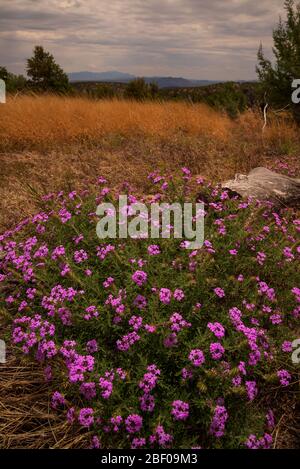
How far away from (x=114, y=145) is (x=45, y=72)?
12.0 meters

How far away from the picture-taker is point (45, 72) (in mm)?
17438

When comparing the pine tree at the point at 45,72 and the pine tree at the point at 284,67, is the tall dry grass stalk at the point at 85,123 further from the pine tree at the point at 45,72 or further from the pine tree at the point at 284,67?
the pine tree at the point at 45,72

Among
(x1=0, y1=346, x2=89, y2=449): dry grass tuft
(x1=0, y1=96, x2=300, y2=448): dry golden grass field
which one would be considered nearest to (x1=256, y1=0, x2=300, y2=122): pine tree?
(x1=0, y1=96, x2=300, y2=448): dry golden grass field

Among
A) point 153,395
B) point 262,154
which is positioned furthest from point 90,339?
point 262,154

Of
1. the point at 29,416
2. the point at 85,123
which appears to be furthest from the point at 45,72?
the point at 29,416

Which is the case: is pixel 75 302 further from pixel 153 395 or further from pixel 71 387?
pixel 153 395

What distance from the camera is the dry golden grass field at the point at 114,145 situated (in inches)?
236

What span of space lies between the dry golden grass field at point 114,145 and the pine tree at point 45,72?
779 cm

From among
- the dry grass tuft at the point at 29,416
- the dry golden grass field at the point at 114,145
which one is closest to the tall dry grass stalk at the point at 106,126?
the dry golden grass field at the point at 114,145

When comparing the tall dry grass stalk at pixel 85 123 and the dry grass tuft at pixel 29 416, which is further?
the tall dry grass stalk at pixel 85 123

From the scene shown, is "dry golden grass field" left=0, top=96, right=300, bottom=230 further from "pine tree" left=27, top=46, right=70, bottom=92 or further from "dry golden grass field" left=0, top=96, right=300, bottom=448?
"pine tree" left=27, top=46, right=70, bottom=92

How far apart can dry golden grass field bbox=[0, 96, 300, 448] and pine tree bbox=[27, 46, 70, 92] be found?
7.79 metres

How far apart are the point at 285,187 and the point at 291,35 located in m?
6.94

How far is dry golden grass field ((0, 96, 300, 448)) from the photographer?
19.7 feet
